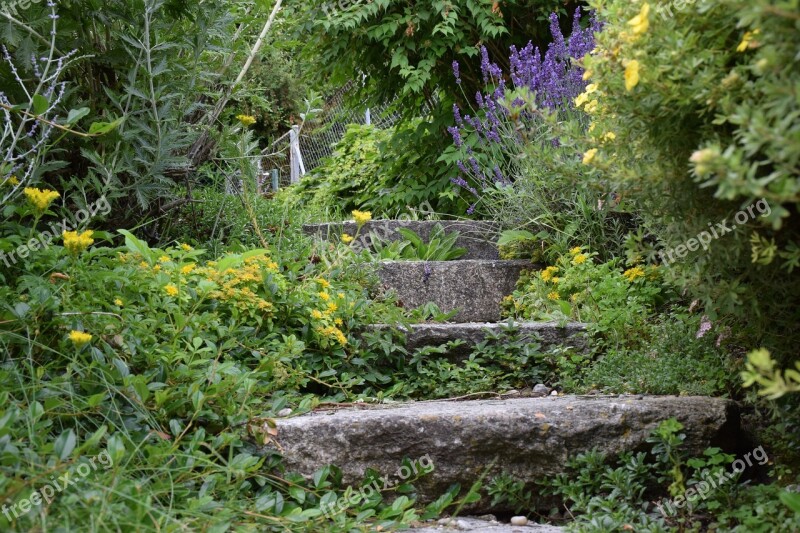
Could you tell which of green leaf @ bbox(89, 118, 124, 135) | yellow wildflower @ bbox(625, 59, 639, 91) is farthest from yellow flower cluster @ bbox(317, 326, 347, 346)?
yellow wildflower @ bbox(625, 59, 639, 91)

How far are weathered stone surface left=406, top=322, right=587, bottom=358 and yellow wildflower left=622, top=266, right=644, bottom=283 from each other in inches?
13.2

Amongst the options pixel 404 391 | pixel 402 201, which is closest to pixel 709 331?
pixel 404 391

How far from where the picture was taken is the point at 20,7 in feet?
8.52

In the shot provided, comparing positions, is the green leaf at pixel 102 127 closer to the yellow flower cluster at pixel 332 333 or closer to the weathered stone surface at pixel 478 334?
→ the yellow flower cluster at pixel 332 333

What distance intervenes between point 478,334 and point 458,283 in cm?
76

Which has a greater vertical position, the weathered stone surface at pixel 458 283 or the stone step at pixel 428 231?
the stone step at pixel 428 231

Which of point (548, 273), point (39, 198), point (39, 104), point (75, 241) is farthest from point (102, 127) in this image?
point (548, 273)

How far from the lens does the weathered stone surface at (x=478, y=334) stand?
3020 mm

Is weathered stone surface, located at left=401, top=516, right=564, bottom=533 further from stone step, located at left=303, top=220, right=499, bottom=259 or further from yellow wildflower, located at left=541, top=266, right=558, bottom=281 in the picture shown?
stone step, located at left=303, top=220, right=499, bottom=259

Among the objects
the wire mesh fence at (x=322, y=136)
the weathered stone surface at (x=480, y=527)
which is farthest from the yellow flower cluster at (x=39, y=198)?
the wire mesh fence at (x=322, y=136)

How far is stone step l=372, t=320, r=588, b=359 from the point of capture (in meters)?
3.02

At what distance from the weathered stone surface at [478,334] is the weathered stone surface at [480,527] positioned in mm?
976

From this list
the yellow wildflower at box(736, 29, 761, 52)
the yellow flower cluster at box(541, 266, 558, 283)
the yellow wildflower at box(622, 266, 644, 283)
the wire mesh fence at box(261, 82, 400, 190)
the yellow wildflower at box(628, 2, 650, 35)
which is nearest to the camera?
the yellow wildflower at box(736, 29, 761, 52)

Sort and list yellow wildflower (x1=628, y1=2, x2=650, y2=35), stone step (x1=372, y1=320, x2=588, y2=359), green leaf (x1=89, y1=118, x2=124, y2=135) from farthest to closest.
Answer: stone step (x1=372, y1=320, x2=588, y2=359) → green leaf (x1=89, y1=118, x2=124, y2=135) → yellow wildflower (x1=628, y1=2, x2=650, y2=35)
